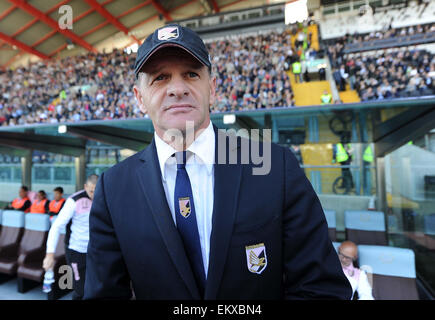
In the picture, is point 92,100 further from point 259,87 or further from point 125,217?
point 125,217

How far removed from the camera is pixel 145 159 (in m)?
1.18

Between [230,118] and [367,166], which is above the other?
[230,118]

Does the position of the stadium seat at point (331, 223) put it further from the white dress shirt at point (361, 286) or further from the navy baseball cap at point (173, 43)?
the navy baseball cap at point (173, 43)

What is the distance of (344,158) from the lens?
23.7ft

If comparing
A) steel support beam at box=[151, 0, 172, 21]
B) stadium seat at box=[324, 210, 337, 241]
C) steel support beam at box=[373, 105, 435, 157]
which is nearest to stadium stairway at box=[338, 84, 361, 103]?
steel support beam at box=[373, 105, 435, 157]

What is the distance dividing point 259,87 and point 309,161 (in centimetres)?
590

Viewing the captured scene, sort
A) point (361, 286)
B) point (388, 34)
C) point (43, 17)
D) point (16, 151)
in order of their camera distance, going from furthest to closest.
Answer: point (43, 17)
point (388, 34)
point (16, 151)
point (361, 286)

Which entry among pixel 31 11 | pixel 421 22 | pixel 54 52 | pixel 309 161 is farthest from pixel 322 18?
pixel 54 52

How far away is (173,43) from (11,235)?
21.1 feet

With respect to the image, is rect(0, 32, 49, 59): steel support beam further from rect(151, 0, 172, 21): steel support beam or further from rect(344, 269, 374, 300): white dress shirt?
rect(344, 269, 374, 300): white dress shirt

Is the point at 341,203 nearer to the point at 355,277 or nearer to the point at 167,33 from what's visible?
the point at 355,277

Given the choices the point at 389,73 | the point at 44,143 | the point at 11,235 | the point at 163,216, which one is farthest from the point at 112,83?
the point at 163,216

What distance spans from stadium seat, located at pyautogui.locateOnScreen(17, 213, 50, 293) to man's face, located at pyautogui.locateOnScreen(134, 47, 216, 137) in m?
4.64

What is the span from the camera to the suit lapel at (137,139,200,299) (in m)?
0.95
